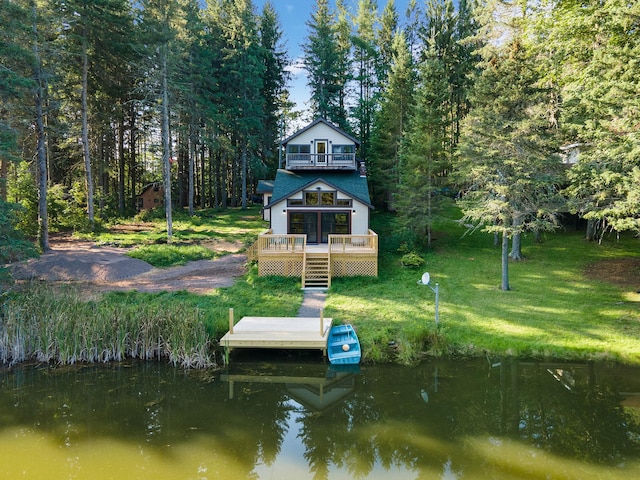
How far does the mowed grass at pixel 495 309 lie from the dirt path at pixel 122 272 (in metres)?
5.29

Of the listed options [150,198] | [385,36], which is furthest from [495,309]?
[150,198]

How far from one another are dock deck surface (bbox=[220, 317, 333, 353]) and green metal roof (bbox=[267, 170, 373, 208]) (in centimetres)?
908

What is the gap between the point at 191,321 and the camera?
10.3 meters

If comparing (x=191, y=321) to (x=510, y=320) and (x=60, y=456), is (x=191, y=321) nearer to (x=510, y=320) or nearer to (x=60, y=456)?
(x=60, y=456)

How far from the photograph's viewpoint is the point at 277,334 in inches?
425

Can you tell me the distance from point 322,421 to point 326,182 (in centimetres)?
1315

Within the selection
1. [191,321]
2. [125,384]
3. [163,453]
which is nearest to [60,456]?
[163,453]

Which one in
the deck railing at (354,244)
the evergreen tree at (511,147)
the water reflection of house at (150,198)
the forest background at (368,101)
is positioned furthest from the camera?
the water reflection of house at (150,198)

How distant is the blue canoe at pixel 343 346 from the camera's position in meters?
10.4

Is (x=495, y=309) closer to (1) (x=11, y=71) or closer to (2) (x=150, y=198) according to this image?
(1) (x=11, y=71)

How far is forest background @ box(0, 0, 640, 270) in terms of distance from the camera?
12469 mm

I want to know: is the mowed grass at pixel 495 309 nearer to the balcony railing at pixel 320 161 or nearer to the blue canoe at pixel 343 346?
the blue canoe at pixel 343 346

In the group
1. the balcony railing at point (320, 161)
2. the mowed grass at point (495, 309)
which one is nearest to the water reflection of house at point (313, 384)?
the mowed grass at point (495, 309)

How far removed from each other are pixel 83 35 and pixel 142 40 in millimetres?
3693
